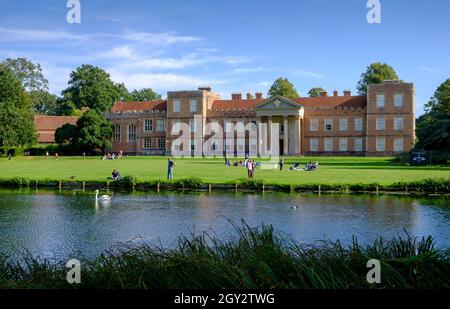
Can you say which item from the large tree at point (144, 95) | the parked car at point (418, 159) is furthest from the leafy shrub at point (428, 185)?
the large tree at point (144, 95)

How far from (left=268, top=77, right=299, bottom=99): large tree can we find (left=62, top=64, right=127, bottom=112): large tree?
85.4 ft

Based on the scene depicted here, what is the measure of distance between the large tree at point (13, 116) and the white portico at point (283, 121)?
27427 millimetres

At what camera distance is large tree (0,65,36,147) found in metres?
59.3

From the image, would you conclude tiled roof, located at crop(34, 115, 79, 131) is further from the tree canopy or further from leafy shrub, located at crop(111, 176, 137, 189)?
leafy shrub, located at crop(111, 176, 137, 189)

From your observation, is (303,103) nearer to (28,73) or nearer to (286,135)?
(286,135)

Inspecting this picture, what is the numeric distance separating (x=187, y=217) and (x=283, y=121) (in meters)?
50.3

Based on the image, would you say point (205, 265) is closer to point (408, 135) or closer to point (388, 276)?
point (388, 276)

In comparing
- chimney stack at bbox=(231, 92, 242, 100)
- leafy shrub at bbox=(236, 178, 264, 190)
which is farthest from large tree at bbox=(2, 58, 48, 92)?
leafy shrub at bbox=(236, 178, 264, 190)

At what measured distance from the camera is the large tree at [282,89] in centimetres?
7838

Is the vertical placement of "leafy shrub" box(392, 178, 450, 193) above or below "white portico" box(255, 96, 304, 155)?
below

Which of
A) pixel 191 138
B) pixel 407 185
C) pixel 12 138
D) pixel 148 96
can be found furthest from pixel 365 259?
pixel 148 96

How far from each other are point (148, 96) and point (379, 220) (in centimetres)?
8520

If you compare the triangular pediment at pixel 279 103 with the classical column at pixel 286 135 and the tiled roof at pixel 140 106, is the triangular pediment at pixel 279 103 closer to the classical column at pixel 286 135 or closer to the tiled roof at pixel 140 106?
the classical column at pixel 286 135

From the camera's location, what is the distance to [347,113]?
67.0 meters
